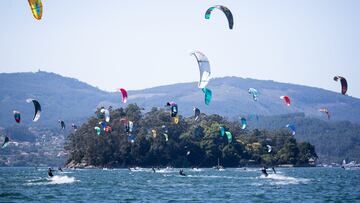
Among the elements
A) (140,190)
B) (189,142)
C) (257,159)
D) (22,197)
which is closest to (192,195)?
(140,190)

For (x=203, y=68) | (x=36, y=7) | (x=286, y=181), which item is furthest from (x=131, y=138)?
(x=36, y=7)

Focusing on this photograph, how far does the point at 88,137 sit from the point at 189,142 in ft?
67.7

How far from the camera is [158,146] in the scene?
150 metres

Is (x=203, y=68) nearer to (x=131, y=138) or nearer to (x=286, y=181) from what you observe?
(x=286, y=181)

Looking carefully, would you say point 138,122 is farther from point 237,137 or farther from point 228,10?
point 228,10

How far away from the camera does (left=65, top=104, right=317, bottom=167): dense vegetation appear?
150250mm

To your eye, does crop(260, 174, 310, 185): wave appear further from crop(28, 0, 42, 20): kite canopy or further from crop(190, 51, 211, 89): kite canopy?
crop(28, 0, 42, 20): kite canopy

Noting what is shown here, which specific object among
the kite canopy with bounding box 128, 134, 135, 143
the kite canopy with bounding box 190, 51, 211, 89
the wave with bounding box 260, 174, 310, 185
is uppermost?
the kite canopy with bounding box 128, 134, 135, 143

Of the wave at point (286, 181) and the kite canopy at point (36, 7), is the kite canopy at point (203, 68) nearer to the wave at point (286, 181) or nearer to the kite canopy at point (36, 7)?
the kite canopy at point (36, 7)

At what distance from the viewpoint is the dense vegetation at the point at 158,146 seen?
15025 centimetres

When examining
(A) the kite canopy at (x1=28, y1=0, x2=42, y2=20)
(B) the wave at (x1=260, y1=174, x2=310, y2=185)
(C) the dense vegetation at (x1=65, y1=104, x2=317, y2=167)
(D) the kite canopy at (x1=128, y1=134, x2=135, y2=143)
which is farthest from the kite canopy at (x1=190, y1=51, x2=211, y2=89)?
(C) the dense vegetation at (x1=65, y1=104, x2=317, y2=167)

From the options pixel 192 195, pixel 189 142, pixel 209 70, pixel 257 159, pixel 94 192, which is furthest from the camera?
pixel 257 159

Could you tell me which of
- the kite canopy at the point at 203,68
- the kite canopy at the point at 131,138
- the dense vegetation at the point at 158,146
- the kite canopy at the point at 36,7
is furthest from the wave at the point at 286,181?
the dense vegetation at the point at 158,146

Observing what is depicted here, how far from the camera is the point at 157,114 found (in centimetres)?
16050
